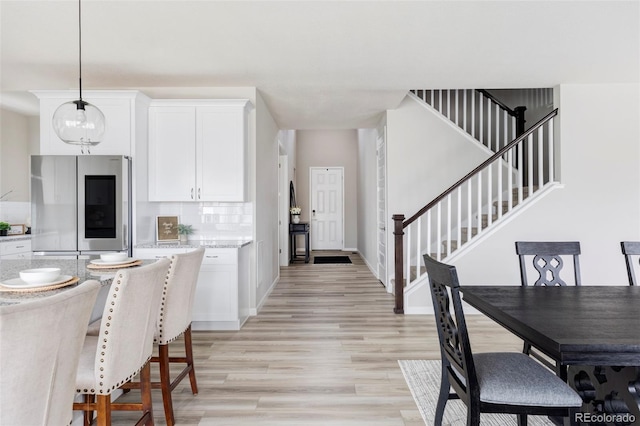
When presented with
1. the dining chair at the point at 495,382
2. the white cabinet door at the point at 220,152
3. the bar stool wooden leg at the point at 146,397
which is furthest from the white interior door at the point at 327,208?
the dining chair at the point at 495,382

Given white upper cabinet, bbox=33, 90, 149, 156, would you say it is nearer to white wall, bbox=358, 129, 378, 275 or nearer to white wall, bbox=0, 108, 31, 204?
white wall, bbox=0, 108, 31, 204

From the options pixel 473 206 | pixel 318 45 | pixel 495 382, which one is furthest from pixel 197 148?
pixel 473 206

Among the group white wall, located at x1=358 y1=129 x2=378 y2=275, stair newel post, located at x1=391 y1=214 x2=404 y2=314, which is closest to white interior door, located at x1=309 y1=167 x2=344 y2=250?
white wall, located at x1=358 y1=129 x2=378 y2=275

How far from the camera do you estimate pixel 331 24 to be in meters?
2.79

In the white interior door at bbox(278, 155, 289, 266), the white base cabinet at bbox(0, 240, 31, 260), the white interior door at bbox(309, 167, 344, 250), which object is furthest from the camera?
the white interior door at bbox(309, 167, 344, 250)

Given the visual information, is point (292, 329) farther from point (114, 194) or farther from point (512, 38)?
point (512, 38)

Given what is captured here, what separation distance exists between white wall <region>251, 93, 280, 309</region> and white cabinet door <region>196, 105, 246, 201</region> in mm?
353

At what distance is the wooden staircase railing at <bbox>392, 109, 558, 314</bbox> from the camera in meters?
4.18

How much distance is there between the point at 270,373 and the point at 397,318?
5.97 ft

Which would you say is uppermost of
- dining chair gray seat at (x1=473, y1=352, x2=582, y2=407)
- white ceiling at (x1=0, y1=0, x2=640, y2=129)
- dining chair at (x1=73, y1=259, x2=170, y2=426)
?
white ceiling at (x1=0, y1=0, x2=640, y2=129)

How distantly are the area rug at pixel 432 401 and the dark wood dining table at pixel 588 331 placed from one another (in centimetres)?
Answer: 44

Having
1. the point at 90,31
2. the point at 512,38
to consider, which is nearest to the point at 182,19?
the point at 90,31

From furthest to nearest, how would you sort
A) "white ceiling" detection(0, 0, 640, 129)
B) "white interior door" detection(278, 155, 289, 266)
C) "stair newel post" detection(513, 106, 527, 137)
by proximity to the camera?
"white interior door" detection(278, 155, 289, 266), "stair newel post" detection(513, 106, 527, 137), "white ceiling" detection(0, 0, 640, 129)

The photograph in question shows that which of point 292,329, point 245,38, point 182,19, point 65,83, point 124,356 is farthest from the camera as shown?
point 65,83
